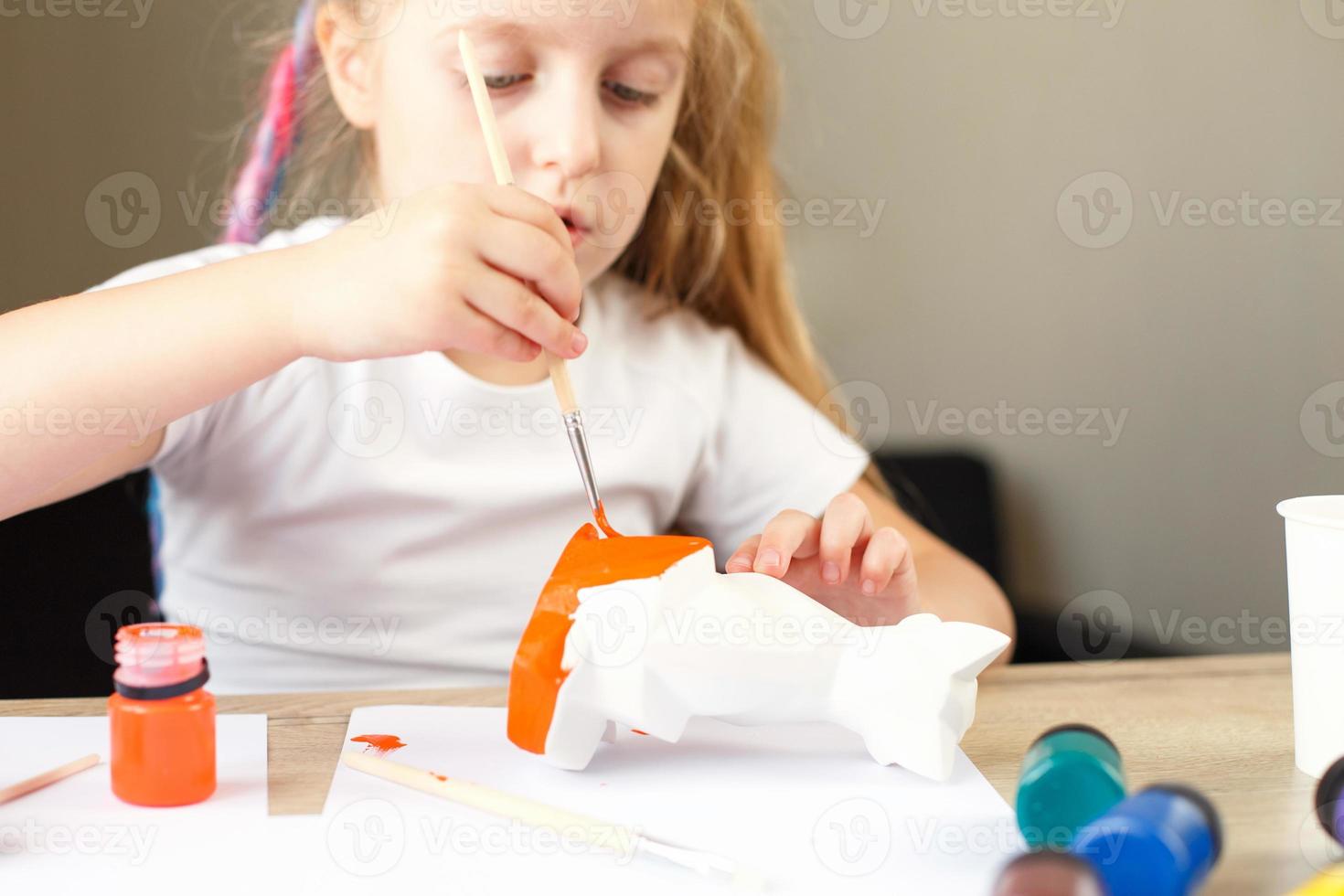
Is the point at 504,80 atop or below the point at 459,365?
atop

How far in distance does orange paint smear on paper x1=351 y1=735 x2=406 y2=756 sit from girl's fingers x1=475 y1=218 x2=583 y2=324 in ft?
0.77

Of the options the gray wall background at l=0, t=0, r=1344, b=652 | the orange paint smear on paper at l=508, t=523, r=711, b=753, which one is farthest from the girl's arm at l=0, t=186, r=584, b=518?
the gray wall background at l=0, t=0, r=1344, b=652

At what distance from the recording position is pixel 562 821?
50 cm

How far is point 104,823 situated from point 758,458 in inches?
25.8

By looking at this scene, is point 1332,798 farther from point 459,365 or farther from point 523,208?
point 459,365

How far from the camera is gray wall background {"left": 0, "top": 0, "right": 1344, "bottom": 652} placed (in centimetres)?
161

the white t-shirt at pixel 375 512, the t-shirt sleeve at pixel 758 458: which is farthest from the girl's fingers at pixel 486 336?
the t-shirt sleeve at pixel 758 458

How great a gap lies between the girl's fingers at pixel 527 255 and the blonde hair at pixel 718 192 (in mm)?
459

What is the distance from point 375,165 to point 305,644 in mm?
396

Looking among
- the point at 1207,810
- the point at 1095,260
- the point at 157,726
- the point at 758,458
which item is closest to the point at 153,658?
the point at 157,726

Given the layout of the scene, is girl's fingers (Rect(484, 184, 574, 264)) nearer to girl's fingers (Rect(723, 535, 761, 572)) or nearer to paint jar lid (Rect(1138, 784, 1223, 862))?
girl's fingers (Rect(723, 535, 761, 572))

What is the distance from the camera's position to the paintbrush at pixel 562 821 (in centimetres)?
47

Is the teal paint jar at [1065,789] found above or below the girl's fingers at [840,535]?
below

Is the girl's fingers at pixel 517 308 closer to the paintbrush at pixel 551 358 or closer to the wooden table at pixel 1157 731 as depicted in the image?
the paintbrush at pixel 551 358
